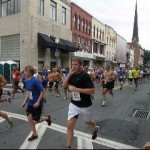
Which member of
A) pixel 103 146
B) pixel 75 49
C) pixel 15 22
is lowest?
pixel 103 146

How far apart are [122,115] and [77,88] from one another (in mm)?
4995

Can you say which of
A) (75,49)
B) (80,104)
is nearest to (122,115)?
(80,104)

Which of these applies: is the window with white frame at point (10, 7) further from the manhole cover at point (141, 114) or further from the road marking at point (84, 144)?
the road marking at point (84, 144)

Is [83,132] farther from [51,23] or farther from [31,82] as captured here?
[51,23]

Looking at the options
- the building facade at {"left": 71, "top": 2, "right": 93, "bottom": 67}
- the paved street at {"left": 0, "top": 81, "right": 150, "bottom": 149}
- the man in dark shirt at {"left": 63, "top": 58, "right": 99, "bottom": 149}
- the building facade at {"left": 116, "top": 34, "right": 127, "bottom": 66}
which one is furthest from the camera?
the building facade at {"left": 116, "top": 34, "right": 127, "bottom": 66}

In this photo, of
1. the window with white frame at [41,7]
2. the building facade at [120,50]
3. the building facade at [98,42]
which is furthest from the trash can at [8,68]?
the building facade at [120,50]

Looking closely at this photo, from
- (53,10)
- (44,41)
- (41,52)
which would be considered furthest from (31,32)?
(53,10)

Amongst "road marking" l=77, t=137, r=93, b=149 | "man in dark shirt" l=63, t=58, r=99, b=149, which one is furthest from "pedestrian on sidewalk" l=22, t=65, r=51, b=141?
"man in dark shirt" l=63, t=58, r=99, b=149

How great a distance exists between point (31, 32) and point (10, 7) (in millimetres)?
4546

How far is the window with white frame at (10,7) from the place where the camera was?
29.6 metres

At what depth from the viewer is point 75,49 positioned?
35406 mm

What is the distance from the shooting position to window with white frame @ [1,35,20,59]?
29.5 meters

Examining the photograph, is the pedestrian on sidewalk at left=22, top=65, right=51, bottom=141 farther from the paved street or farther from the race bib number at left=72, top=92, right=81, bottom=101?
the race bib number at left=72, top=92, right=81, bottom=101

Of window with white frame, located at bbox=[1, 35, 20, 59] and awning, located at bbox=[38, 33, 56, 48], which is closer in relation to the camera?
awning, located at bbox=[38, 33, 56, 48]
